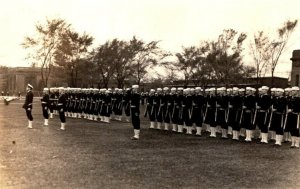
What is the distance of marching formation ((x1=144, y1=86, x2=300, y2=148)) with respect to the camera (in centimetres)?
1394

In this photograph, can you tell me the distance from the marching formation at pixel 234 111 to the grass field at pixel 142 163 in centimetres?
73

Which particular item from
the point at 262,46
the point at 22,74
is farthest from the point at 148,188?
the point at 22,74

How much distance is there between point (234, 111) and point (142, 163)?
6.67 metres

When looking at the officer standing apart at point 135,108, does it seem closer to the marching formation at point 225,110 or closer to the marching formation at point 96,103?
the marching formation at point 225,110

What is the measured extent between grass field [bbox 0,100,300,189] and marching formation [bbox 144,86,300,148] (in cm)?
73

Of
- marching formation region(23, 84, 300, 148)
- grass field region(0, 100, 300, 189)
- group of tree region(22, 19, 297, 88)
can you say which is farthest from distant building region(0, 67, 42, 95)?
grass field region(0, 100, 300, 189)

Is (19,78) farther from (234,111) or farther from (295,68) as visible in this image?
(234,111)

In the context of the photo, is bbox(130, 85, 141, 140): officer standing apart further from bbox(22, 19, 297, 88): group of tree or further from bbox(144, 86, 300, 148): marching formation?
bbox(22, 19, 297, 88): group of tree

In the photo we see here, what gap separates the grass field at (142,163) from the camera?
778 centimetres

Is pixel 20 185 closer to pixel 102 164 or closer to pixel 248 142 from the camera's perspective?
pixel 102 164

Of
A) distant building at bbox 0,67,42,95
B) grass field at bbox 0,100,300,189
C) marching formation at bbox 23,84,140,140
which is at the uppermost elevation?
distant building at bbox 0,67,42,95

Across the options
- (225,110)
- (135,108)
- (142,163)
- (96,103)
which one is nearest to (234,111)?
(225,110)

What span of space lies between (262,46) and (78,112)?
2252cm

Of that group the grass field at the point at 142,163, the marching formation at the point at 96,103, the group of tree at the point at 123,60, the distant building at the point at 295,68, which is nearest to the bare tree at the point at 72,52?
the group of tree at the point at 123,60
